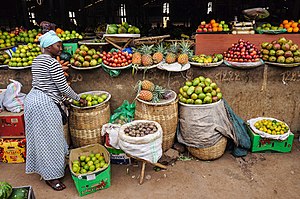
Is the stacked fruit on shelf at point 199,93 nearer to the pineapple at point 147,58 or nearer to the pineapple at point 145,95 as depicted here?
the pineapple at point 145,95

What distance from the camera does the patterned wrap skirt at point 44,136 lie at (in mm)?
3074

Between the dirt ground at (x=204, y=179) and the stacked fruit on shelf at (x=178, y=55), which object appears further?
the stacked fruit on shelf at (x=178, y=55)

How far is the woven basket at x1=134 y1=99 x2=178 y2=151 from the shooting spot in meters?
3.75

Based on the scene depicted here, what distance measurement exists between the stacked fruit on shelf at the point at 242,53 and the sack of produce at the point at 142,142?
1995mm

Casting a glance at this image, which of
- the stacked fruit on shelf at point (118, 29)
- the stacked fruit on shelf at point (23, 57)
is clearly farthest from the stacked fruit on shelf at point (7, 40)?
the stacked fruit on shelf at point (118, 29)

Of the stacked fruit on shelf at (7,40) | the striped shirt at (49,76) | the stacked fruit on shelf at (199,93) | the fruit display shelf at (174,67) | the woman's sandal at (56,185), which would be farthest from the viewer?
the stacked fruit on shelf at (7,40)

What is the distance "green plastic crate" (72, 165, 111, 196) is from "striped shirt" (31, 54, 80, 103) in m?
1.05

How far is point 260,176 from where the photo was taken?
358 cm

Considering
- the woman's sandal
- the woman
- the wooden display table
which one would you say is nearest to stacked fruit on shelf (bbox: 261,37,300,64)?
the wooden display table

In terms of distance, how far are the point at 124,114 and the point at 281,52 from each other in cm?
282

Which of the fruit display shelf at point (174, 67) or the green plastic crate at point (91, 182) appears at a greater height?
the fruit display shelf at point (174, 67)

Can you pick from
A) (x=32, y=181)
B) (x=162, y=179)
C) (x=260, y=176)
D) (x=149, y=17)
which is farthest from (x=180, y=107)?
(x=149, y=17)

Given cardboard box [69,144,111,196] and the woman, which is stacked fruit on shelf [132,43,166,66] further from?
cardboard box [69,144,111,196]

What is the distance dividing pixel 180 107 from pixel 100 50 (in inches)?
76.7
